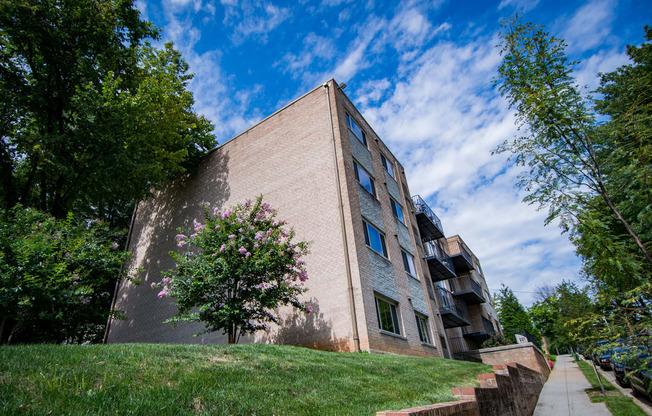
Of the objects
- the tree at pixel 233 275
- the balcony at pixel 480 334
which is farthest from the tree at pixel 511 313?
the tree at pixel 233 275

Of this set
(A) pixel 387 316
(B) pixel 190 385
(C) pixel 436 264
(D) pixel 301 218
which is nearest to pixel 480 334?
(C) pixel 436 264

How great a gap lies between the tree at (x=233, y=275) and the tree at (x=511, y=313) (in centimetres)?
5826

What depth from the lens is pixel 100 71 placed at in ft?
49.2

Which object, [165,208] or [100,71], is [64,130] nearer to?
[100,71]

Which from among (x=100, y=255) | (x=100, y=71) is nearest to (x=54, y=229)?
(x=100, y=255)

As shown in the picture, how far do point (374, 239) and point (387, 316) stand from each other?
3324mm

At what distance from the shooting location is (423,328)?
16516mm

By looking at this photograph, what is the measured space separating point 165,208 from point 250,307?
12.9 m

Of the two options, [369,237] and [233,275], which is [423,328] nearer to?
[369,237]

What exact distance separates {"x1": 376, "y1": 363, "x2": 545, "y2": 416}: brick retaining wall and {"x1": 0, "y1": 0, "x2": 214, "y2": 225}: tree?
14.1 metres

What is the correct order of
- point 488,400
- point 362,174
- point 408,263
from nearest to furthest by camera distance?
point 488,400 < point 362,174 < point 408,263

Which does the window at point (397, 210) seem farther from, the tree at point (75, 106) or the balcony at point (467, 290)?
the tree at point (75, 106)

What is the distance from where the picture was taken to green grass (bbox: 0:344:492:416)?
3037 millimetres

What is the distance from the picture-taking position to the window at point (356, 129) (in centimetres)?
1755
